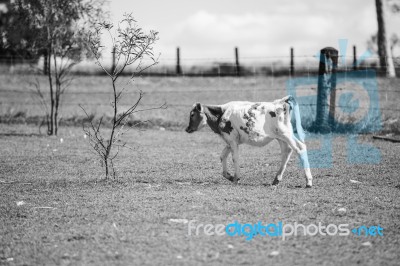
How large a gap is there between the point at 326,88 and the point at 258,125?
8.16 meters

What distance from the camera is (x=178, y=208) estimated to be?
26.5 ft

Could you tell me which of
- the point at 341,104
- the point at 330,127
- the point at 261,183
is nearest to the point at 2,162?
the point at 261,183

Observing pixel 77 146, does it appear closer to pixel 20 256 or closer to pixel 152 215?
pixel 152 215

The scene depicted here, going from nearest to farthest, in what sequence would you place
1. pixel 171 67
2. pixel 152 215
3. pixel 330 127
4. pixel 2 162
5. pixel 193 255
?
pixel 193 255 → pixel 152 215 → pixel 2 162 → pixel 330 127 → pixel 171 67

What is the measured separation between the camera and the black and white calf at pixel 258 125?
9727 mm

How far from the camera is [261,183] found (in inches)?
398

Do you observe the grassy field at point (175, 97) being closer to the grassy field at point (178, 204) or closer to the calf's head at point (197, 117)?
the grassy field at point (178, 204)

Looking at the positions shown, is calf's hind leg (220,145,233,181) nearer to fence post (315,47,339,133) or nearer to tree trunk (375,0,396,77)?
fence post (315,47,339,133)

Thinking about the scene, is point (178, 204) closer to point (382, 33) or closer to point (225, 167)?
point (225, 167)

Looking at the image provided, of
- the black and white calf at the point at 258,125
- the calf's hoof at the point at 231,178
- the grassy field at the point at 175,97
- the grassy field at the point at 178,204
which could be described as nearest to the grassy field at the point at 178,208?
the grassy field at the point at 178,204

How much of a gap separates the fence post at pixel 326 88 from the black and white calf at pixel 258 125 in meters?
7.38

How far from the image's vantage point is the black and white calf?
9.73 m

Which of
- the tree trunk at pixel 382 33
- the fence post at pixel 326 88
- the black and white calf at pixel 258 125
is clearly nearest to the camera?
the black and white calf at pixel 258 125

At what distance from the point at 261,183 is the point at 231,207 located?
220cm
